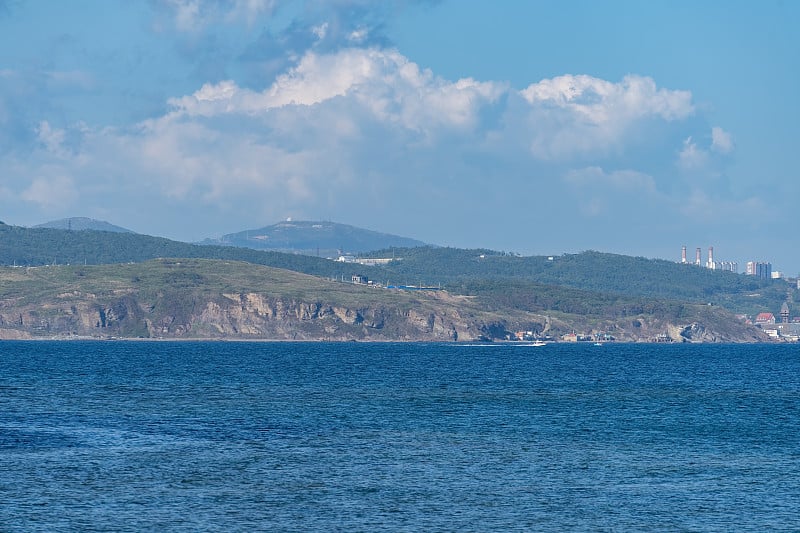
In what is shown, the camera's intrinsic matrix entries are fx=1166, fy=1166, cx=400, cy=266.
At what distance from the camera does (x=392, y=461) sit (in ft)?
261

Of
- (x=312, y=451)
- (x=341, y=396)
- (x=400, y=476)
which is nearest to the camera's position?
(x=400, y=476)

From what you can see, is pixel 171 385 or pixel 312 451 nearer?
pixel 312 451

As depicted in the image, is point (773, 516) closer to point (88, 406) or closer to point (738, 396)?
point (88, 406)

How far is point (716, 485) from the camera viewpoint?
234 feet

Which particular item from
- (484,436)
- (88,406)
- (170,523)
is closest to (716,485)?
(484,436)

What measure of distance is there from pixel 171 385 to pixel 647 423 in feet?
232

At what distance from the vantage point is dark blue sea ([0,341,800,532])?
61.1 meters

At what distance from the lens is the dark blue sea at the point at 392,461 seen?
200 ft

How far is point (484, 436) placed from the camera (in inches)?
3725

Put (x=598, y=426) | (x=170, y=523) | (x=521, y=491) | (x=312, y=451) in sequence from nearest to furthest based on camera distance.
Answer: (x=170, y=523)
(x=521, y=491)
(x=312, y=451)
(x=598, y=426)

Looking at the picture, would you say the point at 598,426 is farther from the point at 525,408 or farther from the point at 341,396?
the point at 341,396

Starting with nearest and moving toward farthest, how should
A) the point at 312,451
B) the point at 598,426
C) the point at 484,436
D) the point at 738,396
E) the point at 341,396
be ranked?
the point at 312,451
the point at 484,436
the point at 598,426
the point at 341,396
the point at 738,396

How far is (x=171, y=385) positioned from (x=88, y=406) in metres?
35.8

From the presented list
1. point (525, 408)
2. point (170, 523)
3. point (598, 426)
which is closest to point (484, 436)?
point (598, 426)
